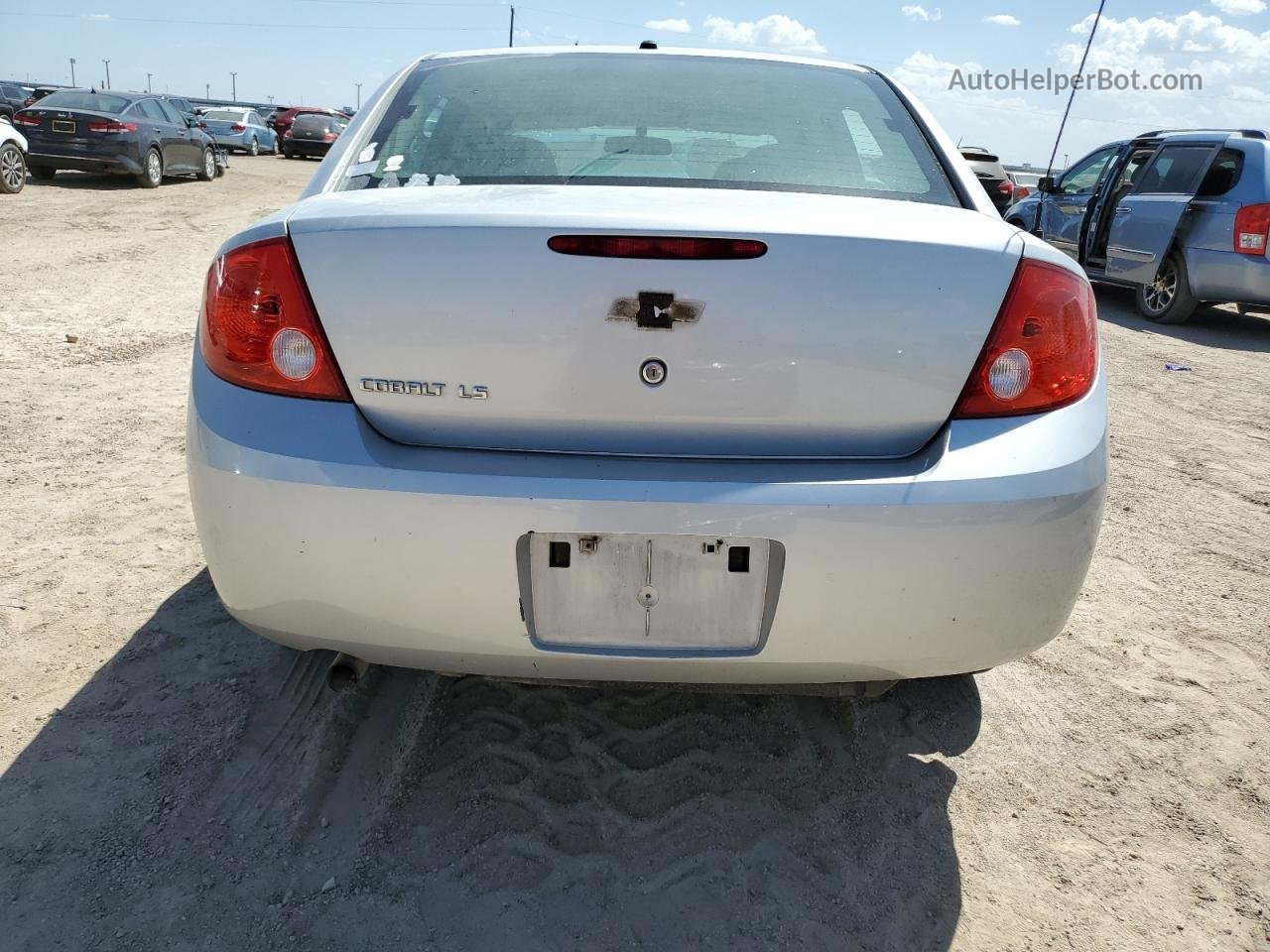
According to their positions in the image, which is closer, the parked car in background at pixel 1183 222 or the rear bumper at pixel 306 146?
the parked car in background at pixel 1183 222

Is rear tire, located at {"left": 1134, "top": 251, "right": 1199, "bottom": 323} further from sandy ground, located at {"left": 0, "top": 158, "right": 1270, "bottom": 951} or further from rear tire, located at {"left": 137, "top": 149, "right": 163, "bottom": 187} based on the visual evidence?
rear tire, located at {"left": 137, "top": 149, "right": 163, "bottom": 187}

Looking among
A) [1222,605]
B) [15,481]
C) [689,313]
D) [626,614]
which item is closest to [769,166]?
[689,313]

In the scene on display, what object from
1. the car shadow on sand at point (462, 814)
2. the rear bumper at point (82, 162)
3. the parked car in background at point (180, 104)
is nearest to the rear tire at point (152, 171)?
the rear bumper at point (82, 162)

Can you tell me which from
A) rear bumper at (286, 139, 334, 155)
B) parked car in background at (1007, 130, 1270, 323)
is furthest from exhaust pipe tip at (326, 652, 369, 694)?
rear bumper at (286, 139, 334, 155)

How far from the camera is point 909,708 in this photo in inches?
103

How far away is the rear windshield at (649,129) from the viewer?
2.12 meters

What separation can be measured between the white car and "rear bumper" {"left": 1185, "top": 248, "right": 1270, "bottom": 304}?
794 centimetres

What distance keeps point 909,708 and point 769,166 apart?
146 centimetres

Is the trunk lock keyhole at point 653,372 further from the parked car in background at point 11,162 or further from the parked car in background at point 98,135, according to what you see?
the parked car in background at point 98,135

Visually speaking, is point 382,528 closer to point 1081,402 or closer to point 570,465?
point 570,465

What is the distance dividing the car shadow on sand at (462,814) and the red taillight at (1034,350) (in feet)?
2.82

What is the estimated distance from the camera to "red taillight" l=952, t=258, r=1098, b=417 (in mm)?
1795

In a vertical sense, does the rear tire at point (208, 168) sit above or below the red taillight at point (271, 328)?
below

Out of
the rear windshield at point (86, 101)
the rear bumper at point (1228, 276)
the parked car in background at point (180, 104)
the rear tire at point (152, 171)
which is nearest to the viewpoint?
the rear bumper at point (1228, 276)
